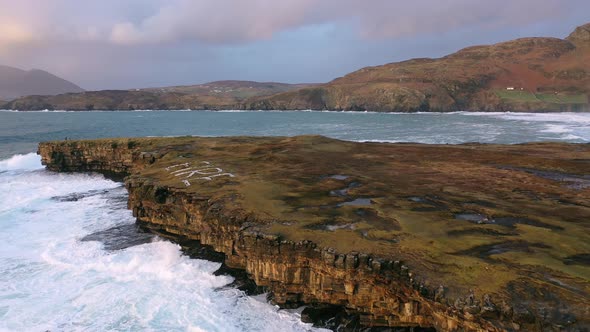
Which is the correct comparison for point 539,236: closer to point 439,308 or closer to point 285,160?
point 439,308

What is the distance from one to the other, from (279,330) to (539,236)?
11228mm

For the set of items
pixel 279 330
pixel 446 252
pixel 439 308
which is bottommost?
pixel 279 330

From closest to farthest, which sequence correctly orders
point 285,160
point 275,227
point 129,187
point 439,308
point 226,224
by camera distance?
point 439,308, point 275,227, point 226,224, point 129,187, point 285,160

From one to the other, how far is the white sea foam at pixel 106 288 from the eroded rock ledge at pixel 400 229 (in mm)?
1530

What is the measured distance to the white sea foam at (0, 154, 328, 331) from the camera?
1655 centimetres

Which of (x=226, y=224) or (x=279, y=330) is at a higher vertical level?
(x=226, y=224)

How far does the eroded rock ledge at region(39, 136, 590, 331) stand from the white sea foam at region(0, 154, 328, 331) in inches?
60.3

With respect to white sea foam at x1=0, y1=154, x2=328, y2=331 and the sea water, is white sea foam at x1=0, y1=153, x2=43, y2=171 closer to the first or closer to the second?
the sea water

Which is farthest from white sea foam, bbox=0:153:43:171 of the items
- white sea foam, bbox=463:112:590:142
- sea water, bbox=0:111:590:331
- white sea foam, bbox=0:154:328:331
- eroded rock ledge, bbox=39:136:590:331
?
white sea foam, bbox=463:112:590:142

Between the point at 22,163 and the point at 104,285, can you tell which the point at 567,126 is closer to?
the point at 104,285

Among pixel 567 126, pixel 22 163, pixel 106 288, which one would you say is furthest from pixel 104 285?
pixel 567 126

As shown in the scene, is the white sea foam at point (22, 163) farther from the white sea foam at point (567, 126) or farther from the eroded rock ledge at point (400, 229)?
the white sea foam at point (567, 126)

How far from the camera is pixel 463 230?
17422mm

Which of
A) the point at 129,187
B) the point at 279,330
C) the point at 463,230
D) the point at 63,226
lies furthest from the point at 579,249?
the point at 63,226
